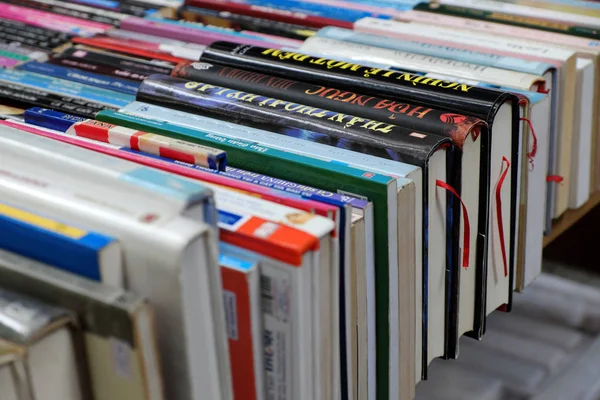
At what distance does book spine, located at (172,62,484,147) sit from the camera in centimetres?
74

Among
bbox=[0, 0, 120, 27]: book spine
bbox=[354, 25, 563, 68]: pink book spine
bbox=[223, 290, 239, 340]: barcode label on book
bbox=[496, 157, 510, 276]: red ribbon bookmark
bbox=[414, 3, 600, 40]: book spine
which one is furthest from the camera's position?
bbox=[0, 0, 120, 27]: book spine

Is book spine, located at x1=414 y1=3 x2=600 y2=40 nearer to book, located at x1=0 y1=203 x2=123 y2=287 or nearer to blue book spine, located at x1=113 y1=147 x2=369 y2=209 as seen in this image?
blue book spine, located at x1=113 y1=147 x2=369 y2=209

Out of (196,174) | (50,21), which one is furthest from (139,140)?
(50,21)

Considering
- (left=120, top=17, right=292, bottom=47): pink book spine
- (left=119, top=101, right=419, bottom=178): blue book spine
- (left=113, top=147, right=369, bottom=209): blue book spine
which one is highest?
(left=120, top=17, right=292, bottom=47): pink book spine

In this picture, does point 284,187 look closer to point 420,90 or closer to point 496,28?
point 420,90

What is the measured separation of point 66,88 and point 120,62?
94 millimetres

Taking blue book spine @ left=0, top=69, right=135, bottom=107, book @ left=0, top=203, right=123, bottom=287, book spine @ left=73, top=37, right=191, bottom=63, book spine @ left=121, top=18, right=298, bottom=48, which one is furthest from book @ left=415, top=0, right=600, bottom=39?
book @ left=0, top=203, right=123, bottom=287

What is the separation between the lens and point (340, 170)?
67 centimetres

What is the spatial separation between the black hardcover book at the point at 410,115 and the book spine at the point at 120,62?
2.8 inches

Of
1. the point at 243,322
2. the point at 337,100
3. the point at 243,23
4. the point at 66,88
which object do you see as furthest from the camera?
the point at 243,23

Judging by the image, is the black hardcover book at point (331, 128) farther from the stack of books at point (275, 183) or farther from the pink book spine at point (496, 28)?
the pink book spine at point (496, 28)

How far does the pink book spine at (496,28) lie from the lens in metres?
1.01

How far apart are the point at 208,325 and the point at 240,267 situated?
0.06 meters

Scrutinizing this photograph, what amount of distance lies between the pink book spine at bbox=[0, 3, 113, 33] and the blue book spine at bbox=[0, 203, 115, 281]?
65cm
